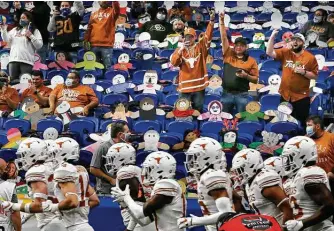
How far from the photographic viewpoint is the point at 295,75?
1350 centimetres

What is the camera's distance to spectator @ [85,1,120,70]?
52.3 ft

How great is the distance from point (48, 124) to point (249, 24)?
568 cm

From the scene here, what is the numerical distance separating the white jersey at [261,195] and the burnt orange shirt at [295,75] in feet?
15.2

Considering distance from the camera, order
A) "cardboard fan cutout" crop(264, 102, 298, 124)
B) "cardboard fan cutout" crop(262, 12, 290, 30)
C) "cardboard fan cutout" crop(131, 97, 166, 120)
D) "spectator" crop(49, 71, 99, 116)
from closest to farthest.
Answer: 1. "cardboard fan cutout" crop(264, 102, 298, 124)
2. "cardboard fan cutout" crop(131, 97, 166, 120)
3. "spectator" crop(49, 71, 99, 116)
4. "cardboard fan cutout" crop(262, 12, 290, 30)

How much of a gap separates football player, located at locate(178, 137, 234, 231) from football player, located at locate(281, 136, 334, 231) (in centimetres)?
57

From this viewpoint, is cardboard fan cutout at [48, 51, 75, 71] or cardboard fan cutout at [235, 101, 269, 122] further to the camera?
cardboard fan cutout at [48, 51, 75, 71]

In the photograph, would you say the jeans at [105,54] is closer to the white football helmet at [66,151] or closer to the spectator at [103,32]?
the spectator at [103,32]

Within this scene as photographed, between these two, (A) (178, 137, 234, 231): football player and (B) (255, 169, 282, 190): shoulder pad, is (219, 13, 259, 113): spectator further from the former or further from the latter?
(B) (255, 169, 282, 190): shoulder pad

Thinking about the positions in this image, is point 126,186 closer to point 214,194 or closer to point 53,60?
Answer: point 214,194

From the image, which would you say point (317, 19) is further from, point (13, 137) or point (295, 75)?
point (13, 137)

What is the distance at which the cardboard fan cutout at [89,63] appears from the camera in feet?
52.4

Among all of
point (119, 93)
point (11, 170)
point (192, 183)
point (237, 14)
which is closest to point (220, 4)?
point (237, 14)

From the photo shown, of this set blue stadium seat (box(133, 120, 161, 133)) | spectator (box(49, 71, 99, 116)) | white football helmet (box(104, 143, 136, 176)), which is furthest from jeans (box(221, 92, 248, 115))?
white football helmet (box(104, 143, 136, 176))

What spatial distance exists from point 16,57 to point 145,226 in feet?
22.5
